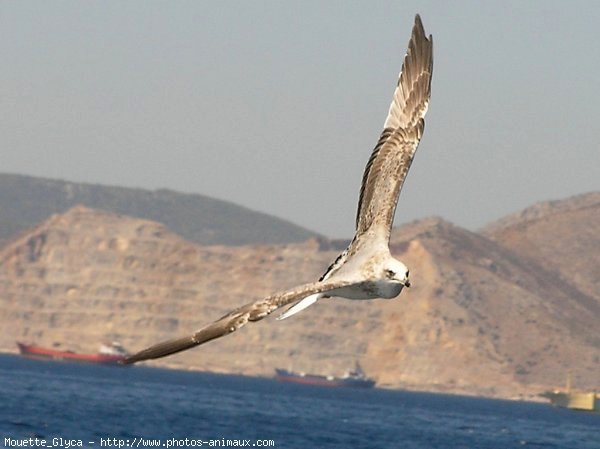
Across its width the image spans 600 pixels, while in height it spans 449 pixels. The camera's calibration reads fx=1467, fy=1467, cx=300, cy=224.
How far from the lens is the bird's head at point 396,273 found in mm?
19297

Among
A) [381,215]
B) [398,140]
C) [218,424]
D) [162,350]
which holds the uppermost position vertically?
[398,140]

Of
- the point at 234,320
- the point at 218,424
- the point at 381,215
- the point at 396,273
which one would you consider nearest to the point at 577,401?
the point at 218,424

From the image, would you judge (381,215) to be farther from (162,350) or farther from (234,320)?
(162,350)

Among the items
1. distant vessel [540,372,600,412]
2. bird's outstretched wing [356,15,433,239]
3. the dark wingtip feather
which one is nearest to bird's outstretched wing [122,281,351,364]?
the dark wingtip feather

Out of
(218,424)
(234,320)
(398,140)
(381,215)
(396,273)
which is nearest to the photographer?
(234,320)

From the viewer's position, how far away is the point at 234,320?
56.6 ft

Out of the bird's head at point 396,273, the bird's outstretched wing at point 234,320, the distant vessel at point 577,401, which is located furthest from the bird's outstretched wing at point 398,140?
the distant vessel at point 577,401

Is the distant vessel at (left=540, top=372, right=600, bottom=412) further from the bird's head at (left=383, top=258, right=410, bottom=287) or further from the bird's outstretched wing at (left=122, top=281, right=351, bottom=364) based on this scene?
the bird's outstretched wing at (left=122, top=281, right=351, bottom=364)

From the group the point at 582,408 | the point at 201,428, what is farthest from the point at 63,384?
the point at 582,408

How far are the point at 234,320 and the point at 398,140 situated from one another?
6257 millimetres

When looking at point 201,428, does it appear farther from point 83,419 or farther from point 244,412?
point 244,412

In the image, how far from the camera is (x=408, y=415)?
12088 cm

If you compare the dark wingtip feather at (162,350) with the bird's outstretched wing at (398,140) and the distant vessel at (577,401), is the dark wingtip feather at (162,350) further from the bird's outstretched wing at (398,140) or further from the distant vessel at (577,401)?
the distant vessel at (577,401)

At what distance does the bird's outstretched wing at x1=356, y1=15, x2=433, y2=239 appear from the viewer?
2159 centimetres
